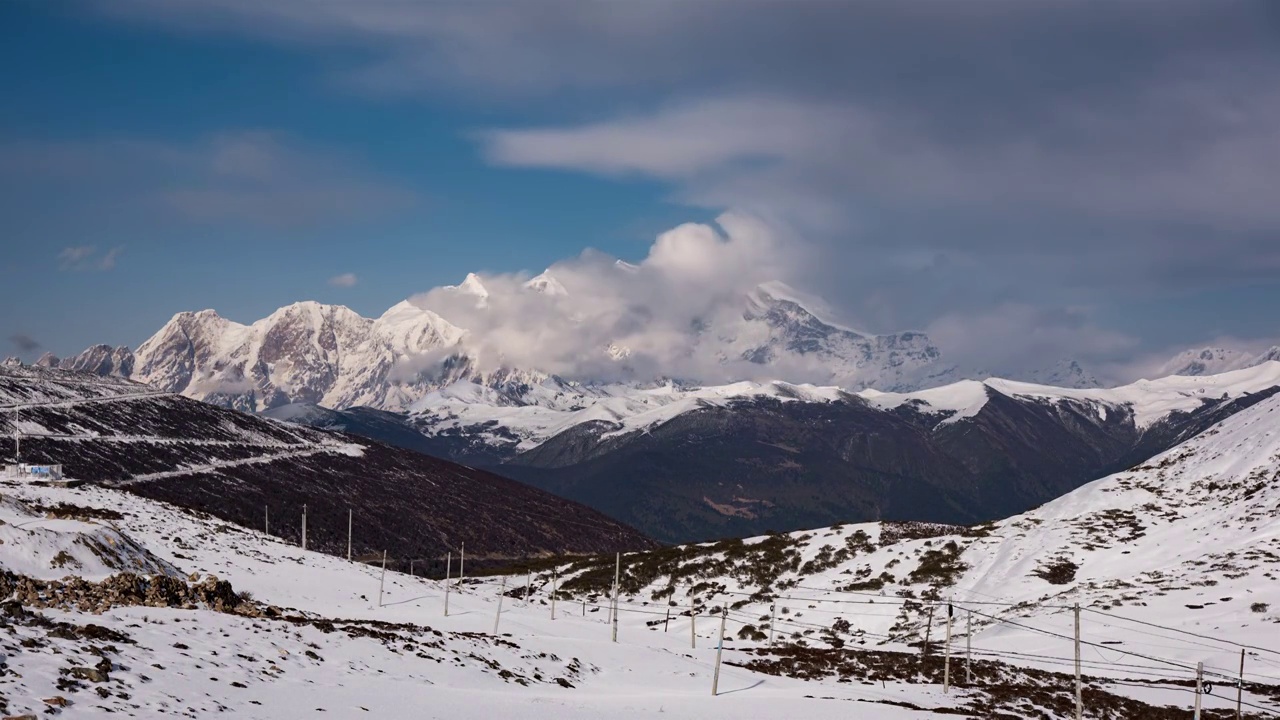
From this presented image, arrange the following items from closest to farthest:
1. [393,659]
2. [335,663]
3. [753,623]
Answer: [335,663]
[393,659]
[753,623]

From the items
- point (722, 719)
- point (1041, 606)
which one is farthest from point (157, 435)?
point (722, 719)

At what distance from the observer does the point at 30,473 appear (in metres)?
98.8

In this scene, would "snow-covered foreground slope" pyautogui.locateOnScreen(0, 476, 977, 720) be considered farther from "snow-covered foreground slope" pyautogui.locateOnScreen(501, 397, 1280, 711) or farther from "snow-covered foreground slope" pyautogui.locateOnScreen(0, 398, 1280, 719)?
"snow-covered foreground slope" pyautogui.locateOnScreen(501, 397, 1280, 711)

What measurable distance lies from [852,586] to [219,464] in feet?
450

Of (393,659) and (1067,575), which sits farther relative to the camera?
(1067,575)

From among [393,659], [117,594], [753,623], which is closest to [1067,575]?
[753,623]

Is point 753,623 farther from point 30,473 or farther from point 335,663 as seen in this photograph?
point 30,473

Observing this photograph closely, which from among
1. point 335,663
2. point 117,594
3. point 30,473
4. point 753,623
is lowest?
point 753,623

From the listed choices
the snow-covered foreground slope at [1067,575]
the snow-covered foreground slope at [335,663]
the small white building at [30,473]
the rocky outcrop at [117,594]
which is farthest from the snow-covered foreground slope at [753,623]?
the small white building at [30,473]

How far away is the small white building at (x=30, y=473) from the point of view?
9219cm

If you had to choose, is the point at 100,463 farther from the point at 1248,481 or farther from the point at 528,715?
the point at 1248,481

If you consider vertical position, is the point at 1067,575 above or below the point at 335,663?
above

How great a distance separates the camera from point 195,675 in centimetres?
2656

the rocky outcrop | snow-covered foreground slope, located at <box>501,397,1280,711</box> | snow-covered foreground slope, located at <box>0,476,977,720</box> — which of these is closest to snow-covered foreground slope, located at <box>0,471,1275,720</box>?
snow-covered foreground slope, located at <box>0,476,977,720</box>
